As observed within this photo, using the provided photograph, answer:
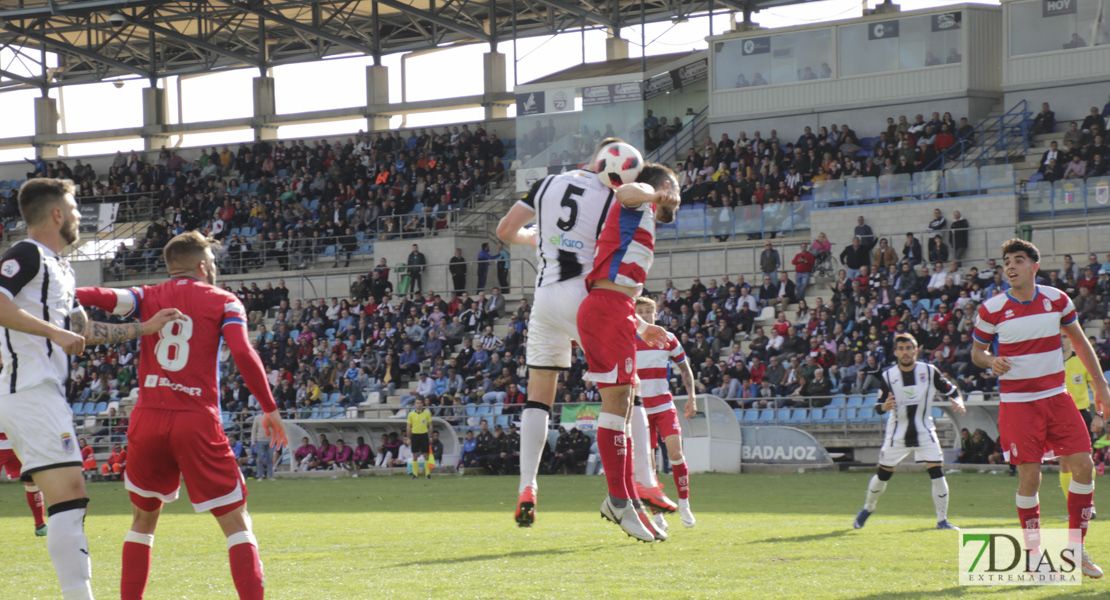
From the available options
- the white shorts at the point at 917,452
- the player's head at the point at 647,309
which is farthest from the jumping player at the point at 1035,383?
the player's head at the point at 647,309

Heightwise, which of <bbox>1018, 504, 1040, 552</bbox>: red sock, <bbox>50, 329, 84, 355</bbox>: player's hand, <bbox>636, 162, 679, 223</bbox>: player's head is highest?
<bbox>636, 162, 679, 223</bbox>: player's head

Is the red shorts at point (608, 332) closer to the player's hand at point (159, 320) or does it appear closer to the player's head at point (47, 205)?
the player's hand at point (159, 320)

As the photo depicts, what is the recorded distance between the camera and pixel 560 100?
3706 centimetres

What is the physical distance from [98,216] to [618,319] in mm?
40434

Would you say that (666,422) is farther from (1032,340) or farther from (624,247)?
(624,247)

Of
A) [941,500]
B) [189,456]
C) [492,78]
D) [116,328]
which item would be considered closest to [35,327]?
[116,328]

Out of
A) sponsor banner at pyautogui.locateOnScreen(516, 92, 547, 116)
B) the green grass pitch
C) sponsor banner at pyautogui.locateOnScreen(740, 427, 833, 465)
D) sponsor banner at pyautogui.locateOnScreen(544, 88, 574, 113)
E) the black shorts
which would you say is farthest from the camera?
sponsor banner at pyautogui.locateOnScreen(516, 92, 547, 116)

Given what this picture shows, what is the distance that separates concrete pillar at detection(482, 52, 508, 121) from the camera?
149 feet

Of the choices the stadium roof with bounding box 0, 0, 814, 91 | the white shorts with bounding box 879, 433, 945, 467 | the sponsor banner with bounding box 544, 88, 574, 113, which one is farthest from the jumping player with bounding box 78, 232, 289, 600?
the stadium roof with bounding box 0, 0, 814, 91

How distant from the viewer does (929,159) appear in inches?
1215

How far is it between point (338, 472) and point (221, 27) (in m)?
25.3

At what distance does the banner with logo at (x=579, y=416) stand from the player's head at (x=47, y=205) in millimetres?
18731

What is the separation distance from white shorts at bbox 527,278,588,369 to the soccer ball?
70 cm

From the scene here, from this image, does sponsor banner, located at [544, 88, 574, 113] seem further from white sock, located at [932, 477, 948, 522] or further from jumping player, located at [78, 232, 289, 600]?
jumping player, located at [78, 232, 289, 600]
